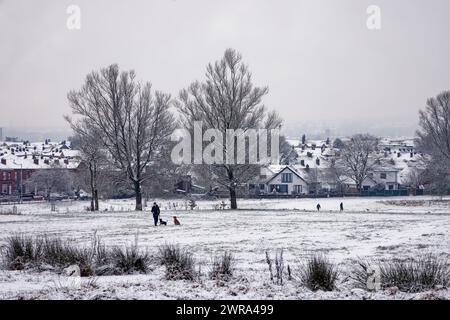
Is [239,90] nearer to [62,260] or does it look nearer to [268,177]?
[62,260]

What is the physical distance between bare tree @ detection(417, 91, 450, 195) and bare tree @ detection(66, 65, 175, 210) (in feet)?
121

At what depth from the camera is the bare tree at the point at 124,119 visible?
4788 centimetres

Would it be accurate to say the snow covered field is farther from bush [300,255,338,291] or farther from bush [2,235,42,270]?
bush [2,235,42,270]

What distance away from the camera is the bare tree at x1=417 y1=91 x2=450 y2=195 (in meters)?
64.6

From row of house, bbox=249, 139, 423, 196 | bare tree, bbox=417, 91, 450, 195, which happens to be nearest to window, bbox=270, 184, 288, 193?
row of house, bbox=249, 139, 423, 196

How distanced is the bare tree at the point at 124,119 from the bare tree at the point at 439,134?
37.0 metres

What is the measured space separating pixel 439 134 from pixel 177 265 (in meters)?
58.9

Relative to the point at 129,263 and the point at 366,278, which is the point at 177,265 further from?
the point at 366,278

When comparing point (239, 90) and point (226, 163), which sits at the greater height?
point (239, 90)

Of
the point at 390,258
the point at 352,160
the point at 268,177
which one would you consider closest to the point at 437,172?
the point at 352,160
